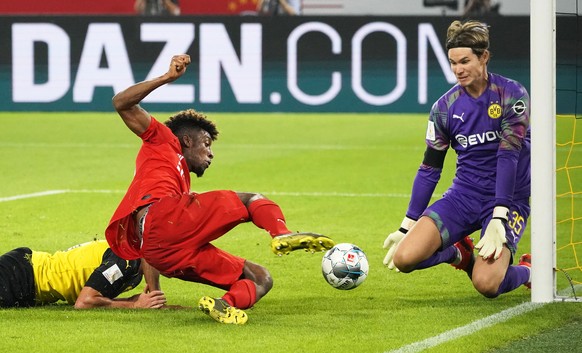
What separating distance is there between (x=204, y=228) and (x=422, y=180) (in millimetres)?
1407

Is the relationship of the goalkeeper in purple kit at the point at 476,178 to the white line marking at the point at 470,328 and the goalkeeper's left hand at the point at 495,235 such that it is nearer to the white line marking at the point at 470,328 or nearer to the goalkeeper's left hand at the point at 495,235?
the goalkeeper's left hand at the point at 495,235

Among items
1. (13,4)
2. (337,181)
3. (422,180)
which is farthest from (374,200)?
(13,4)

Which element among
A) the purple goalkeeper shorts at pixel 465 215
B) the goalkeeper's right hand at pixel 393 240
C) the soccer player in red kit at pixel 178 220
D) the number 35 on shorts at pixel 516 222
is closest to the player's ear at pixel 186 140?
the soccer player in red kit at pixel 178 220

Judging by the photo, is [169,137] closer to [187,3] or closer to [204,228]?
[204,228]

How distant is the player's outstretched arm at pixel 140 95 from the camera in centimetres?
644

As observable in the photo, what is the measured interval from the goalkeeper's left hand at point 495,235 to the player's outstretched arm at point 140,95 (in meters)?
1.84

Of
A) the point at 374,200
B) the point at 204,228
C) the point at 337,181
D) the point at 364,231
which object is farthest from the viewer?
the point at 337,181

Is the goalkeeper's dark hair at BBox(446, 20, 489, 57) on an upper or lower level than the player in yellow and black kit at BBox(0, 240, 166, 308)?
upper

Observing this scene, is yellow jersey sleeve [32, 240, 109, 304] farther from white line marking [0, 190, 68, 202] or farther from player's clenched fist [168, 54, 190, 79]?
white line marking [0, 190, 68, 202]

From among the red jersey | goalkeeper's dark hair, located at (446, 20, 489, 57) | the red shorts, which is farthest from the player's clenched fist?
goalkeeper's dark hair, located at (446, 20, 489, 57)

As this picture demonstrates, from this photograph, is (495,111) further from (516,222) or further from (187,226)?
(187,226)

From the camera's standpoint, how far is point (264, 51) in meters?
19.2

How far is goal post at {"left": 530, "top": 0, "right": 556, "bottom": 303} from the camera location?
6.79m

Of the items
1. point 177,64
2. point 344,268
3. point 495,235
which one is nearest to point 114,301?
point 344,268
